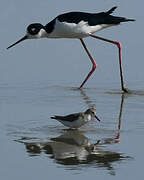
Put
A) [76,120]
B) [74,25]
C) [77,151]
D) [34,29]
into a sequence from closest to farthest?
1. [77,151]
2. [76,120]
3. [74,25]
4. [34,29]

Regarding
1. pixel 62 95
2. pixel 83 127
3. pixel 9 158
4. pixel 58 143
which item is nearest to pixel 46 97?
pixel 62 95

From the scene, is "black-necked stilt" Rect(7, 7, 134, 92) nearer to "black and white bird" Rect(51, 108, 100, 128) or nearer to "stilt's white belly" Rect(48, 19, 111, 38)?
"stilt's white belly" Rect(48, 19, 111, 38)

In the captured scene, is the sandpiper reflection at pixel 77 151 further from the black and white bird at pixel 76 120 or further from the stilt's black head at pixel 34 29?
the stilt's black head at pixel 34 29

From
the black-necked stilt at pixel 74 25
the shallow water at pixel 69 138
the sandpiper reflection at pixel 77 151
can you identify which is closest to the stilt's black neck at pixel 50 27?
the black-necked stilt at pixel 74 25

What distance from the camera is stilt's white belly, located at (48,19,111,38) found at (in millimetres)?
11625

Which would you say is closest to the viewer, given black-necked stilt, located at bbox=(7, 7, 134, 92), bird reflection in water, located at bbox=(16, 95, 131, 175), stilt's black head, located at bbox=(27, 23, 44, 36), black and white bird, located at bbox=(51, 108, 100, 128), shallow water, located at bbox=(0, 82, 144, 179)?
shallow water, located at bbox=(0, 82, 144, 179)

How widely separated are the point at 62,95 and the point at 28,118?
2651mm

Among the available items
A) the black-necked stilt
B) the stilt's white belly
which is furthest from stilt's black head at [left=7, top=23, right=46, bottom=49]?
the stilt's white belly

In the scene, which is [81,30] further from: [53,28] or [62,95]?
[62,95]

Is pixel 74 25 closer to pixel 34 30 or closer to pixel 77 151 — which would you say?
pixel 34 30

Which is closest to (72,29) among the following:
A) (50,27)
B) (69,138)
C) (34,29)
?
(50,27)

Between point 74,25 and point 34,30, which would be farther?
point 34,30

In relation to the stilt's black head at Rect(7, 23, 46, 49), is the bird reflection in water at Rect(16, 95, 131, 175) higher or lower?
lower

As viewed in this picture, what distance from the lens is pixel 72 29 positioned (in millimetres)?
11656
